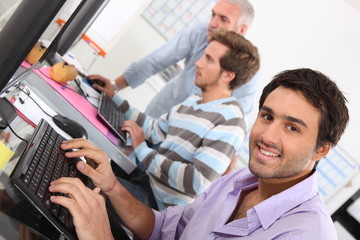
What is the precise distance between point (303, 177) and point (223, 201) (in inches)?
9.1

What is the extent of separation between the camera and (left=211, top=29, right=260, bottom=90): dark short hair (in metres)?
1.68

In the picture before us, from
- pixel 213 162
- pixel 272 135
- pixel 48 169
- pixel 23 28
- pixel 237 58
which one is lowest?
pixel 48 169

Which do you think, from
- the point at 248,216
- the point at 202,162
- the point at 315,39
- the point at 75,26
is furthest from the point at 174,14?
the point at 248,216

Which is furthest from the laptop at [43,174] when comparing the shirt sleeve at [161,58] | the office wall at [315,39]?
the office wall at [315,39]

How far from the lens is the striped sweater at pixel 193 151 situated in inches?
53.2

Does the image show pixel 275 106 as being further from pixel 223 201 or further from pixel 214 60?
pixel 214 60

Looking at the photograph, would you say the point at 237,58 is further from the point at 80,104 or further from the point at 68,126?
the point at 68,126

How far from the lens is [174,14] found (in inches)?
111

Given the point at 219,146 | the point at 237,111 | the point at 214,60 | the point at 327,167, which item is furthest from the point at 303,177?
the point at 327,167

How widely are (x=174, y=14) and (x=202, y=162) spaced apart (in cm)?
175

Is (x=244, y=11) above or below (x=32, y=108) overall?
above

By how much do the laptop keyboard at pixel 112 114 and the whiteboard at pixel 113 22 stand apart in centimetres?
78

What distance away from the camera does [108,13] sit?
7.37ft

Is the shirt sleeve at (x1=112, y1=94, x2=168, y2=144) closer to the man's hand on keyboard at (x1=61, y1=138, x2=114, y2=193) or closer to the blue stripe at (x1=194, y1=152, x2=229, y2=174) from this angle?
the blue stripe at (x1=194, y1=152, x2=229, y2=174)
